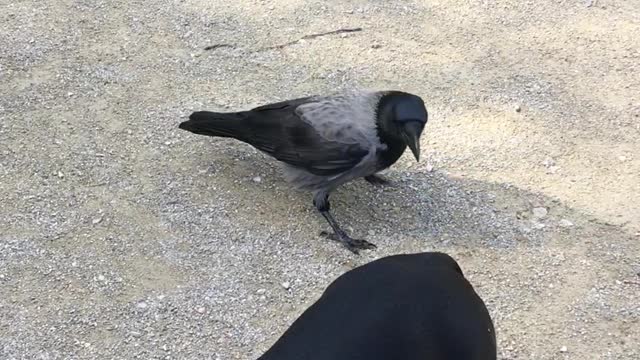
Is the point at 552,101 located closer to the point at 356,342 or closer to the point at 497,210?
the point at 497,210

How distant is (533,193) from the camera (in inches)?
184

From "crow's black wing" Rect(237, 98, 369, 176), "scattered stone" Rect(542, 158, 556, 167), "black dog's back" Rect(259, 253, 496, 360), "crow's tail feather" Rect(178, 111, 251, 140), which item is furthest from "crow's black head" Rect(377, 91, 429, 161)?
"black dog's back" Rect(259, 253, 496, 360)

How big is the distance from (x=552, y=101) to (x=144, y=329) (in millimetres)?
2643

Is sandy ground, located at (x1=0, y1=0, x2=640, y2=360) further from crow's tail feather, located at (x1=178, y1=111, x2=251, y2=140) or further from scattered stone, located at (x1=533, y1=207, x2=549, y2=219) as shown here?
crow's tail feather, located at (x1=178, y1=111, x2=251, y2=140)

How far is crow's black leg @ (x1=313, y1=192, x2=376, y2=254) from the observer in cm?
436

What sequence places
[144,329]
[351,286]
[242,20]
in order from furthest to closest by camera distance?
[242,20] < [144,329] < [351,286]

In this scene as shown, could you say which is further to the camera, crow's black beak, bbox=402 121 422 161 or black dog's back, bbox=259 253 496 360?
crow's black beak, bbox=402 121 422 161

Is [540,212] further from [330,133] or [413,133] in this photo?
[330,133]

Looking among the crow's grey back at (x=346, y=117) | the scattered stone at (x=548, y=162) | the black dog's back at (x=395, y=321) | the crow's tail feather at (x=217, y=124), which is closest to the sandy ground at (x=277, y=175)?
the scattered stone at (x=548, y=162)

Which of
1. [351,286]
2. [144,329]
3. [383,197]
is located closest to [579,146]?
[383,197]

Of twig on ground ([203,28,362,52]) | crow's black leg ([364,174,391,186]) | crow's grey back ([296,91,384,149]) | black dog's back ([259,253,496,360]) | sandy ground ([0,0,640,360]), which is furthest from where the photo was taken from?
twig on ground ([203,28,362,52])

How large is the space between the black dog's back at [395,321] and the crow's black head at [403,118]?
161cm

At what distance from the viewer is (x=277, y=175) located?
4.76m

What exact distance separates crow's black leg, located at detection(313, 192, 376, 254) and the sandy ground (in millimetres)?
54
